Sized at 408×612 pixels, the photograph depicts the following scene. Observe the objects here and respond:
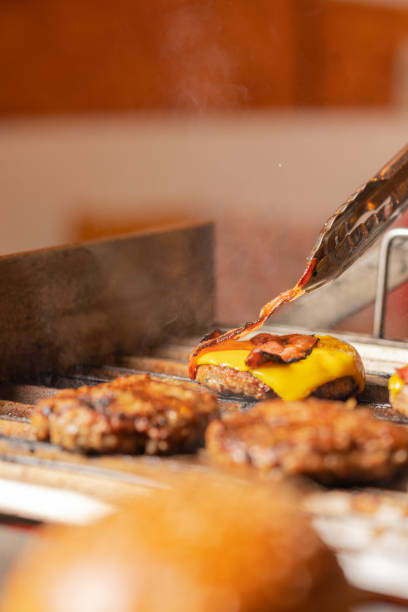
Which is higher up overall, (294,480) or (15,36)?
(15,36)

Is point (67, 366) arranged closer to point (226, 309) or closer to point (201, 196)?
point (226, 309)

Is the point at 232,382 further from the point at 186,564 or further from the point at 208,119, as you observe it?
the point at 208,119

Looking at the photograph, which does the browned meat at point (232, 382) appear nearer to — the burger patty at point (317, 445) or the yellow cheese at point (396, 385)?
the yellow cheese at point (396, 385)

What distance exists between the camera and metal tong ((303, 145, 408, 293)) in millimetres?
2451

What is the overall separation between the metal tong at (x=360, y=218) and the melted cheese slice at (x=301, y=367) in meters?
0.26

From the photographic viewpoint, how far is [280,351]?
2395 millimetres

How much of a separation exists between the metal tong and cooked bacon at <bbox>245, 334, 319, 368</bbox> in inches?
8.1

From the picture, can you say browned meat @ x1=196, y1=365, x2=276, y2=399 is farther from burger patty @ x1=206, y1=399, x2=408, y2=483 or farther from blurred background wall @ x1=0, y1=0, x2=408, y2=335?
blurred background wall @ x1=0, y1=0, x2=408, y2=335

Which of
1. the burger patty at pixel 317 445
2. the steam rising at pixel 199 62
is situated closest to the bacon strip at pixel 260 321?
the burger patty at pixel 317 445

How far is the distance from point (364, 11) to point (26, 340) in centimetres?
540

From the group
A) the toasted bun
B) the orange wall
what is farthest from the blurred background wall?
the toasted bun

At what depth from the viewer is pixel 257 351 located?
2387 mm

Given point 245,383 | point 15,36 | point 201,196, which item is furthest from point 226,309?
point 245,383

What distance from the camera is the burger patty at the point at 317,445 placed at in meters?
1.68
